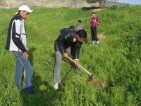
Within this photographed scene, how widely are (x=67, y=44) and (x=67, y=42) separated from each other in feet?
0.44

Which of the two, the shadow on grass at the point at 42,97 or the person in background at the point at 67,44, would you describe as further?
the person in background at the point at 67,44

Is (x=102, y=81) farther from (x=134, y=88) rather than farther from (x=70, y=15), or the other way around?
(x=70, y=15)

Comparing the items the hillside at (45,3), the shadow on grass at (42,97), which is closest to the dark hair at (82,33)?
the shadow on grass at (42,97)

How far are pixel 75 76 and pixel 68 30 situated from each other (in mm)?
1137

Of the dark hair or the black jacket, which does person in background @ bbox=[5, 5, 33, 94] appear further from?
the dark hair

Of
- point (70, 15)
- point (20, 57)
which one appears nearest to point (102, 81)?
point (20, 57)

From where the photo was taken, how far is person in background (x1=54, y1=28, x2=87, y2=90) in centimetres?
833

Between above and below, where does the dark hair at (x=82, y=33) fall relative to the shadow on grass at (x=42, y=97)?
above

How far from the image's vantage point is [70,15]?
35125mm

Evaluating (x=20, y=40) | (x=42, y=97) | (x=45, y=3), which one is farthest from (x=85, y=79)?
(x=45, y=3)

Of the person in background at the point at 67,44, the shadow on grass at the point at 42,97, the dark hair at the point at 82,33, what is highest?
the dark hair at the point at 82,33

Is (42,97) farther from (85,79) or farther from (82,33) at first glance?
(82,33)

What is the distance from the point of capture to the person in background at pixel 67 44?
8328 millimetres

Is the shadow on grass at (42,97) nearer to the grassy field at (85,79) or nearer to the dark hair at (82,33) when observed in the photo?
the grassy field at (85,79)
